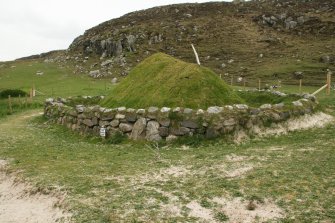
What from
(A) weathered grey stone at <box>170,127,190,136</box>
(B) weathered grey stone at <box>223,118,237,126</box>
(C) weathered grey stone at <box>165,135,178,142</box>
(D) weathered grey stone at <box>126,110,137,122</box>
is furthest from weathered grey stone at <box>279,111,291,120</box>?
(D) weathered grey stone at <box>126,110,137,122</box>

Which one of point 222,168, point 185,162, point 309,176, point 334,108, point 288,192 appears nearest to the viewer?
point 288,192

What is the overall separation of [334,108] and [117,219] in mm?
15332

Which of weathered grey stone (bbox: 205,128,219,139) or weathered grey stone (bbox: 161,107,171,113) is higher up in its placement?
Result: weathered grey stone (bbox: 161,107,171,113)

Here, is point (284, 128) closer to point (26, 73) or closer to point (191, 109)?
point (191, 109)

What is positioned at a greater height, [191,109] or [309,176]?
[191,109]

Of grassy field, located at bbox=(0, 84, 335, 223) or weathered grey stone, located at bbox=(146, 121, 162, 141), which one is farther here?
weathered grey stone, located at bbox=(146, 121, 162, 141)

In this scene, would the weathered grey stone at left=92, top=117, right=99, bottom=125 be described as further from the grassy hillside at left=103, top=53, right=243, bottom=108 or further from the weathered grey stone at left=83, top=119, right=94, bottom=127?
the grassy hillside at left=103, top=53, right=243, bottom=108

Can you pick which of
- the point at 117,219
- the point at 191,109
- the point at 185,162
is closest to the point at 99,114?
the point at 191,109

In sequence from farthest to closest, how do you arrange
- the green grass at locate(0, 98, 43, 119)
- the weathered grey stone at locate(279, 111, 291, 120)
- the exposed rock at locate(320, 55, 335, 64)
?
the exposed rock at locate(320, 55, 335, 64) → the green grass at locate(0, 98, 43, 119) → the weathered grey stone at locate(279, 111, 291, 120)

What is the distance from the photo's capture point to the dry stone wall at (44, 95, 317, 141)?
14.3 meters

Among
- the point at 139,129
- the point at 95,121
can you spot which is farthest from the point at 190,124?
the point at 95,121

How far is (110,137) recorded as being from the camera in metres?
15.5

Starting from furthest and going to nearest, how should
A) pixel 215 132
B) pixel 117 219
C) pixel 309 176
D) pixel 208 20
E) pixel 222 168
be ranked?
1. pixel 208 20
2. pixel 215 132
3. pixel 222 168
4. pixel 309 176
5. pixel 117 219

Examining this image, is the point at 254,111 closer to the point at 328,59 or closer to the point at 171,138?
the point at 171,138
